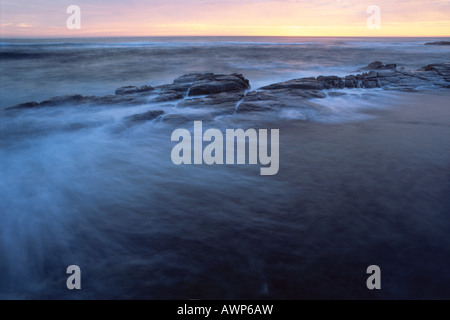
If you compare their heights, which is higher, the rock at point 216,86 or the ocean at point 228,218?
the rock at point 216,86

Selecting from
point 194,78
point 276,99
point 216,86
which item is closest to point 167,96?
point 216,86

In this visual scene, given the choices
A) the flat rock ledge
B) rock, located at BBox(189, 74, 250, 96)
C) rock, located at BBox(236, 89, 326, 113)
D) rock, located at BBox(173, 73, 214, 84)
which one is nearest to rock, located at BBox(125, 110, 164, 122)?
the flat rock ledge

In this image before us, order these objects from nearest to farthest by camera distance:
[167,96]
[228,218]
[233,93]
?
[228,218] → [167,96] → [233,93]

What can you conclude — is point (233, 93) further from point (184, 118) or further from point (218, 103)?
point (184, 118)

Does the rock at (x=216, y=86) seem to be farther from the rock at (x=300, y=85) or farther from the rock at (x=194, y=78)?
the rock at (x=300, y=85)

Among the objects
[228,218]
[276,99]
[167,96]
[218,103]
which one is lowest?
[228,218]

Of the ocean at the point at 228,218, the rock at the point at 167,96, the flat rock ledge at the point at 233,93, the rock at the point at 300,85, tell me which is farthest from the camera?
the rock at the point at 300,85

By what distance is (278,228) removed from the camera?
3764mm

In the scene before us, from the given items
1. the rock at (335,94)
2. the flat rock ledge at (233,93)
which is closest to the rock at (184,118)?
the flat rock ledge at (233,93)

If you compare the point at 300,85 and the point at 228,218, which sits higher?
the point at 300,85

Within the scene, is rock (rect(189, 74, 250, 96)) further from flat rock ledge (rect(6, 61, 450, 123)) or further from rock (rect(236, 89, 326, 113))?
rock (rect(236, 89, 326, 113))

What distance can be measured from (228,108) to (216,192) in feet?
18.1
